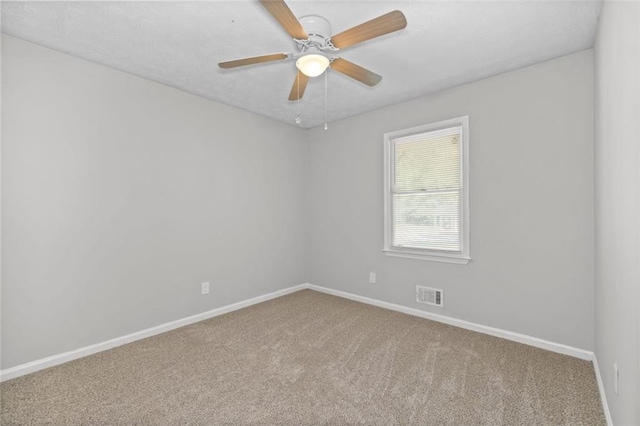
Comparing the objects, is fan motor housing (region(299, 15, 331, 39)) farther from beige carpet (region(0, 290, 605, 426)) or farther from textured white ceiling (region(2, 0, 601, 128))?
beige carpet (region(0, 290, 605, 426))

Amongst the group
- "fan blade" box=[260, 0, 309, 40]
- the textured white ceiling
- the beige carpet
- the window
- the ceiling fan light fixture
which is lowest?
the beige carpet

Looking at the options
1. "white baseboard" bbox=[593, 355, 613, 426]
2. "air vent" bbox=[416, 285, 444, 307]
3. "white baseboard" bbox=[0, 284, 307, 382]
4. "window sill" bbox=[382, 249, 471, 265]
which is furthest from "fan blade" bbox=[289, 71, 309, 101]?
"white baseboard" bbox=[593, 355, 613, 426]

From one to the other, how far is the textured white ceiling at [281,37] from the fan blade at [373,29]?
0.28 metres

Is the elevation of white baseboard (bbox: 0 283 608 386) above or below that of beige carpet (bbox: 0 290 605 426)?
above

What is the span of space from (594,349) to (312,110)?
3.58 metres

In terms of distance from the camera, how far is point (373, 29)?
168 cm

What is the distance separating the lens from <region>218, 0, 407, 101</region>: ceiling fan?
1.58m

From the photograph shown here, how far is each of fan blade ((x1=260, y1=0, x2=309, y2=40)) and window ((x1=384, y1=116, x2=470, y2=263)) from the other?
2.05 m

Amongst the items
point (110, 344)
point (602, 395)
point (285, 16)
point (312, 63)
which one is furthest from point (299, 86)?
point (602, 395)

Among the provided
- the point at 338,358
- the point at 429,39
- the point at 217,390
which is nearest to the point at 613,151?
the point at 429,39

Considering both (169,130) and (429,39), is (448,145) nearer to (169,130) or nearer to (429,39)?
(429,39)

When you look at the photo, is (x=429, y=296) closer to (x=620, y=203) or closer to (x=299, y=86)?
(x=620, y=203)

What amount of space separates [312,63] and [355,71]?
353mm

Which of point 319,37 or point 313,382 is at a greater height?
point 319,37
